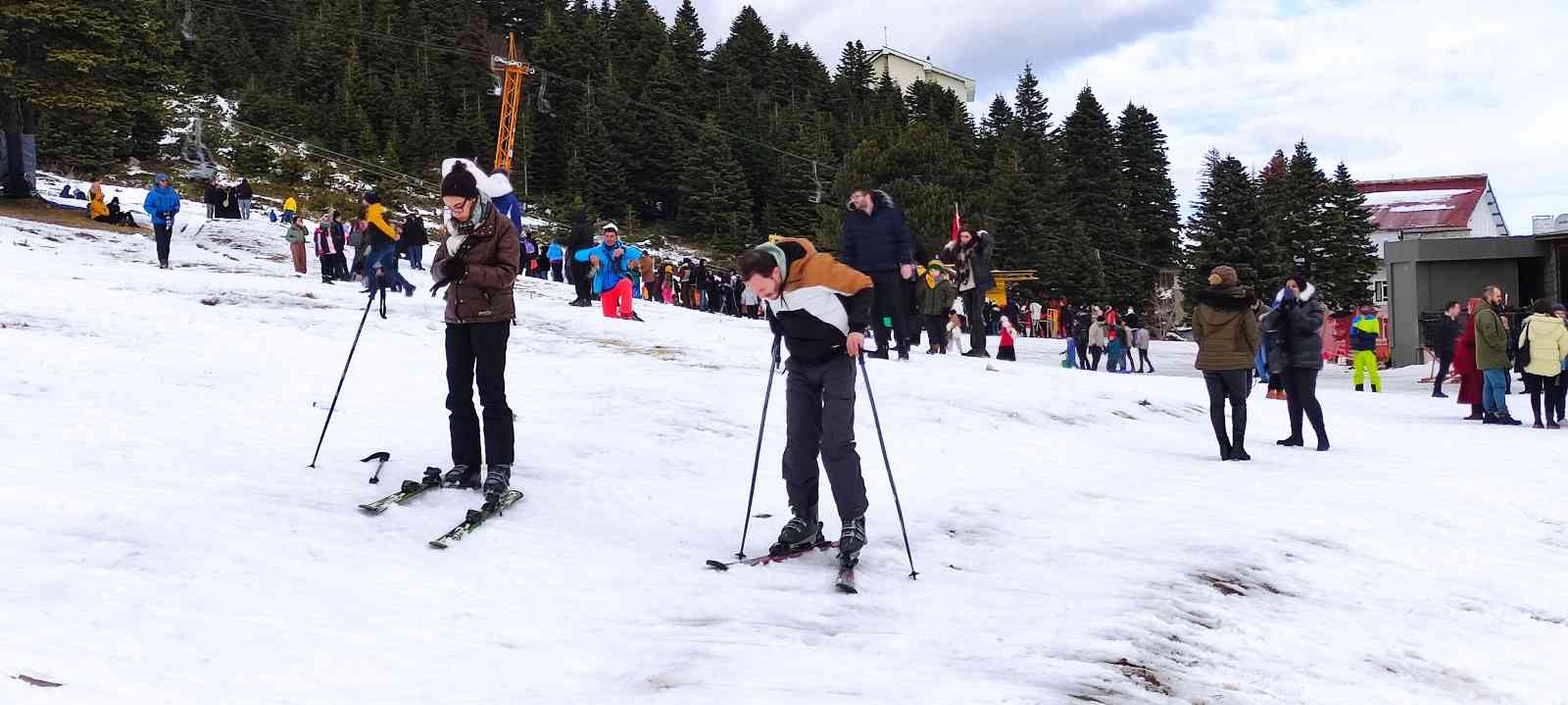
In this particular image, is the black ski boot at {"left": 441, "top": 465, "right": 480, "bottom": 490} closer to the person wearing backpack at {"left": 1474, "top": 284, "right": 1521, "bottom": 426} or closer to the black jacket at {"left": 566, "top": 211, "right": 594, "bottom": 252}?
the black jacket at {"left": 566, "top": 211, "right": 594, "bottom": 252}

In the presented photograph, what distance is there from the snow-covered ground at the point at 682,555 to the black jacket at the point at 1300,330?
3.13 ft

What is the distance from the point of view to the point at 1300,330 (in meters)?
10.9

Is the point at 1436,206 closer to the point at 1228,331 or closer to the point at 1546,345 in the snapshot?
the point at 1546,345

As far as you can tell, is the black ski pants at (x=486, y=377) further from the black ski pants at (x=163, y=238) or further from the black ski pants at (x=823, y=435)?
the black ski pants at (x=163, y=238)

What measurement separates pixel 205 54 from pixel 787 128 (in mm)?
43968

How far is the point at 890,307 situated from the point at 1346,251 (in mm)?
54231


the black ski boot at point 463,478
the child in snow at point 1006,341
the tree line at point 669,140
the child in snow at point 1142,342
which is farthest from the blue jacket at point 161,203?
the tree line at point 669,140

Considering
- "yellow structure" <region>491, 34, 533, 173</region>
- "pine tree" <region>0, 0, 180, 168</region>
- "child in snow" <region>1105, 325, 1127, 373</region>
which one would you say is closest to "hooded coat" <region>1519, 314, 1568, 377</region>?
"child in snow" <region>1105, 325, 1127, 373</region>

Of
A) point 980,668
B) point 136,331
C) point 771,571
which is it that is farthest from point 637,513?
point 136,331

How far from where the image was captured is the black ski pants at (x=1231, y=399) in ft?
32.3

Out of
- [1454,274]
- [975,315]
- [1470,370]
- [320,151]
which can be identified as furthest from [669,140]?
[1470,370]

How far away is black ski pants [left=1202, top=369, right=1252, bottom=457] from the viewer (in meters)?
9.85

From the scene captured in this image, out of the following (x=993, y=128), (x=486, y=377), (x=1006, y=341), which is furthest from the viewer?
(x=993, y=128)

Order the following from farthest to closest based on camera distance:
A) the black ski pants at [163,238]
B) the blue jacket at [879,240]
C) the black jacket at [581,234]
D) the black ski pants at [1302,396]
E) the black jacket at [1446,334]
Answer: the black ski pants at [163,238]
the black jacket at [1446,334]
the black jacket at [581,234]
the blue jacket at [879,240]
the black ski pants at [1302,396]
